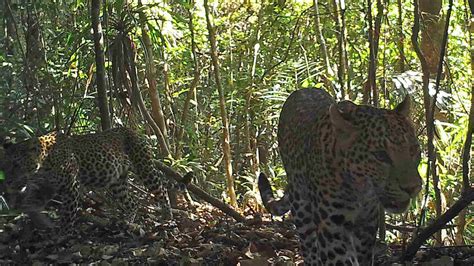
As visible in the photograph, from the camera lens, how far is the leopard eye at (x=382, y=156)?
355 cm

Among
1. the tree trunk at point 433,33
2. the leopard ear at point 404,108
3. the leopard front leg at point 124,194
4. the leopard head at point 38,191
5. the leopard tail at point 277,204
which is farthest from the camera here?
the tree trunk at point 433,33

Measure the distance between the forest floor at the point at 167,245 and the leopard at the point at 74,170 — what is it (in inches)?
10.1

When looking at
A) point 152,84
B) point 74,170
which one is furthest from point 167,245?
point 152,84

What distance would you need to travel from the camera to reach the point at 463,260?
181 inches

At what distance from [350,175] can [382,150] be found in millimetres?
245

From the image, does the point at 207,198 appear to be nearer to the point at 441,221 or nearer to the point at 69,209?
the point at 69,209

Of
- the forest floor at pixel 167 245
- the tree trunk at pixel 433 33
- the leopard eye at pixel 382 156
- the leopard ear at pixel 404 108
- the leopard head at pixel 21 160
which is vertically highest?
the tree trunk at pixel 433 33

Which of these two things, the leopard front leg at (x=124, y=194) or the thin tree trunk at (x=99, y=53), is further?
the leopard front leg at (x=124, y=194)

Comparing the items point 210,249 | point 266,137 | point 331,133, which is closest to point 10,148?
point 210,249

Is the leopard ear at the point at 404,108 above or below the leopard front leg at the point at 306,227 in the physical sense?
above

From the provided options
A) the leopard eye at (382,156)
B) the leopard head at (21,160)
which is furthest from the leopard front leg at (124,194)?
the leopard eye at (382,156)

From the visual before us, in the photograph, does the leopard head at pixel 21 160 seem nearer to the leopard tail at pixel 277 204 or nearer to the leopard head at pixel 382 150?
the leopard tail at pixel 277 204

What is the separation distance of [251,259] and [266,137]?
303 inches

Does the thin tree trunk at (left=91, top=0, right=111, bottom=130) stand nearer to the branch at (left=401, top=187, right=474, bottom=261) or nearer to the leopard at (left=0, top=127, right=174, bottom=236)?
the leopard at (left=0, top=127, right=174, bottom=236)
